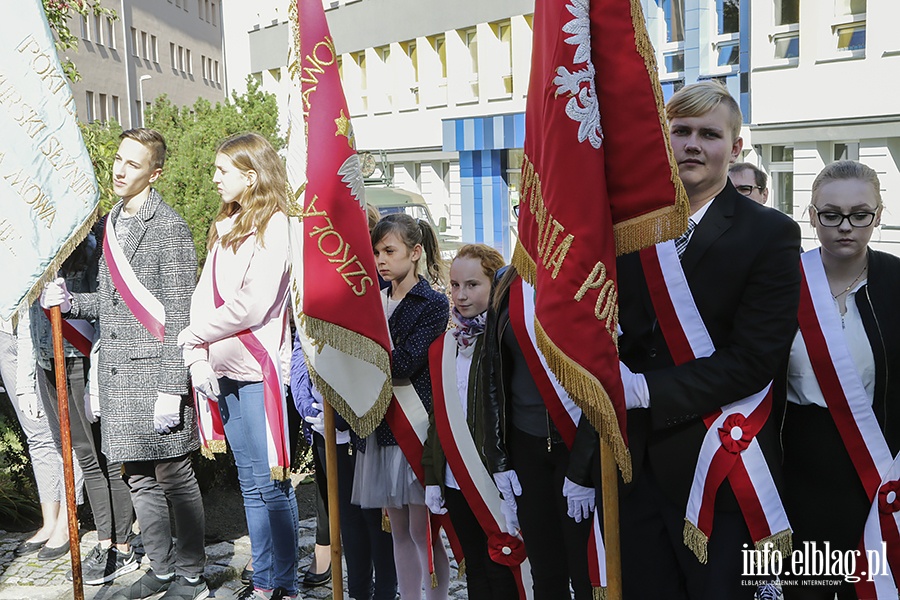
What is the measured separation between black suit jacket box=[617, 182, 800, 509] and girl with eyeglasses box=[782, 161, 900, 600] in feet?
1.22

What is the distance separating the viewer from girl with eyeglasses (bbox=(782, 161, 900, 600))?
10.3ft

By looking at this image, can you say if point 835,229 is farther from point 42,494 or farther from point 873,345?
point 42,494

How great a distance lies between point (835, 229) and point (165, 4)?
55584 mm

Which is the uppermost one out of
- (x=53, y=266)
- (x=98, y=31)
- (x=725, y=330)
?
(x=98, y=31)

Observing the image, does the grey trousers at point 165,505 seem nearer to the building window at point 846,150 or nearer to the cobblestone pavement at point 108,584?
the cobblestone pavement at point 108,584

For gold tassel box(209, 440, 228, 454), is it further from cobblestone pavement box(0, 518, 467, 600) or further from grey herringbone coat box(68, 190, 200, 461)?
cobblestone pavement box(0, 518, 467, 600)

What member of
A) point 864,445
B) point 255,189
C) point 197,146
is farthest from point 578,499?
point 197,146

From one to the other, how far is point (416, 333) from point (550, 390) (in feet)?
3.40

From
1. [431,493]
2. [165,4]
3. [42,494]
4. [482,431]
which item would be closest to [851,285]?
[482,431]

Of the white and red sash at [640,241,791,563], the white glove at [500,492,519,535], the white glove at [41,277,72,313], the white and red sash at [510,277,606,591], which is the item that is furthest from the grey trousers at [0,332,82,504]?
the white and red sash at [640,241,791,563]

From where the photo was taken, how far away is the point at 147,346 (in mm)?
4688

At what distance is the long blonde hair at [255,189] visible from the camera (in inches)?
177

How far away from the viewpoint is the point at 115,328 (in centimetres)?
472

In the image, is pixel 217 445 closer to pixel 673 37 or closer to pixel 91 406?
pixel 91 406
